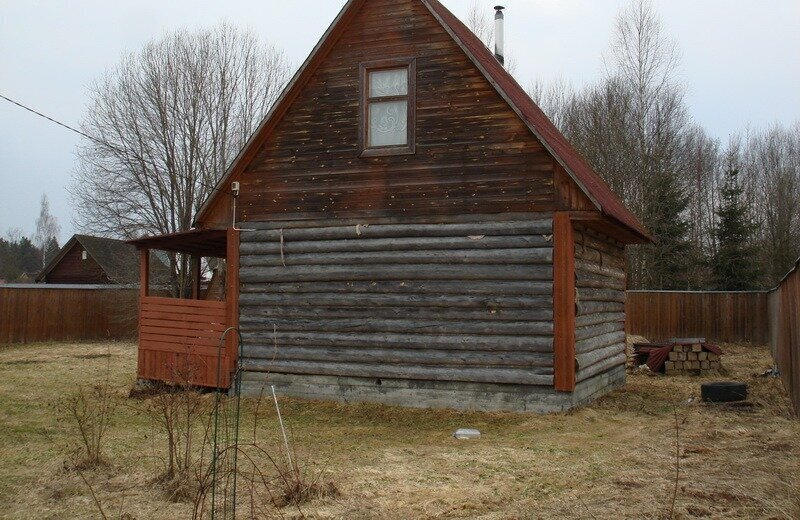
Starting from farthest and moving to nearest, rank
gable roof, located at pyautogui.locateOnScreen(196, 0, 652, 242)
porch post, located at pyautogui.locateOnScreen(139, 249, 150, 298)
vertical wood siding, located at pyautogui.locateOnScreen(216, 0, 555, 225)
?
porch post, located at pyautogui.locateOnScreen(139, 249, 150, 298), vertical wood siding, located at pyautogui.locateOnScreen(216, 0, 555, 225), gable roof, located at pyautogui.locateOnScreen(196, 0, 652, 242)

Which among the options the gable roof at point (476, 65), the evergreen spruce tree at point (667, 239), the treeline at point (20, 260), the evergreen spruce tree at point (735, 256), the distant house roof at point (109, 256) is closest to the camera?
the gable roof at point (476, 65)

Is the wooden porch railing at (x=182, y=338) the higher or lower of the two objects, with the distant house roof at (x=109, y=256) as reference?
lower

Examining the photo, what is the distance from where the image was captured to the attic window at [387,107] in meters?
12.8

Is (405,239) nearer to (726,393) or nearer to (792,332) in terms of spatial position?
(726,393)

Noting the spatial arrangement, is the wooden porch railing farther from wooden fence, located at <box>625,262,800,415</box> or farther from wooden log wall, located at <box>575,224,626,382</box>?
wooden fence, located at <box>625,262,800,415</box>

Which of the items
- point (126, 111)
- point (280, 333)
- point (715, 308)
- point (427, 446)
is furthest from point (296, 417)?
point (126, 111)

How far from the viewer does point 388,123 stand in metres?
13.0

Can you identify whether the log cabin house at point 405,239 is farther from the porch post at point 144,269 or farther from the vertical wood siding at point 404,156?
the porch post at point 144,269

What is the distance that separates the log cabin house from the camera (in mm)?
11766

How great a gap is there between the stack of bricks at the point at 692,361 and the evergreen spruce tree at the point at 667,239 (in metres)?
18.9

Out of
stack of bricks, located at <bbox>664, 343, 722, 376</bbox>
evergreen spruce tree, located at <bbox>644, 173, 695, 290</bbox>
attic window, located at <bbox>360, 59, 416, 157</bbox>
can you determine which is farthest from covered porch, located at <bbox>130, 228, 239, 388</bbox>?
evergreen spruce tree, located at <bbox>644, 173, 695, 290</bbox>

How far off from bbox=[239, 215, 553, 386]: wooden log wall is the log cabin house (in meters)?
0.02

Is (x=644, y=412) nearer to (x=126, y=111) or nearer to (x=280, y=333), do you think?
(x=280, y=333)

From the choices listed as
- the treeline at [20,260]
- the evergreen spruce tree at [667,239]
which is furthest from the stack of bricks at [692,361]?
the treeline at [20,260]
